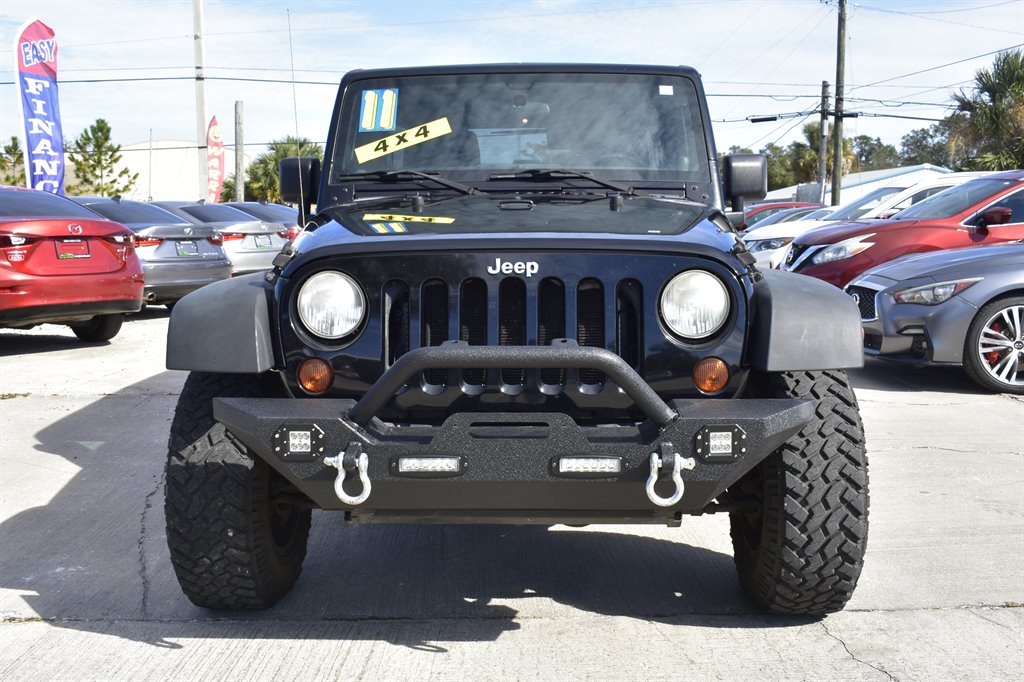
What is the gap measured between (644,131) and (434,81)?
89 cm

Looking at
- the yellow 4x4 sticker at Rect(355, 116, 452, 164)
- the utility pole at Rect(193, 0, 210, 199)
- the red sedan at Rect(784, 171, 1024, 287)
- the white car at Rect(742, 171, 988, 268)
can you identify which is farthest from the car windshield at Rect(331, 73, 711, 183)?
the utility pole at Rect(193, 0, 210, 199)

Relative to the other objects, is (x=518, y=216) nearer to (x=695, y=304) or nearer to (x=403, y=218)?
(x=403, y=218)

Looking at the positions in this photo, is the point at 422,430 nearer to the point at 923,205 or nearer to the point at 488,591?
the point at 488,591

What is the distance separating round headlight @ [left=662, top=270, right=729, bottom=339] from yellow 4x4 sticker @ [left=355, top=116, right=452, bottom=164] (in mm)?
1600

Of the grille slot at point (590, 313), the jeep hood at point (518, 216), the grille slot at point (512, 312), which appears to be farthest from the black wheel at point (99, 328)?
the grille slot at point (590, 313)

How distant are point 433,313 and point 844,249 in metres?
8.06

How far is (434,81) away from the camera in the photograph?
4.55 meters

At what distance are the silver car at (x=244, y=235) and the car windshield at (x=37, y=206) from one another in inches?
153

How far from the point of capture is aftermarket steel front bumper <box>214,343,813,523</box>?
2854 mm

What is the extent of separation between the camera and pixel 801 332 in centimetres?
313

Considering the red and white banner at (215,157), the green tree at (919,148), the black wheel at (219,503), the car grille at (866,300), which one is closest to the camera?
the black wheel at (219,503)

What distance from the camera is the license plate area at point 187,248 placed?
41.2ft

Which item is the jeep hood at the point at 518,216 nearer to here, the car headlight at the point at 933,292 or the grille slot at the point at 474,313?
the grille slot at the point at 474,313

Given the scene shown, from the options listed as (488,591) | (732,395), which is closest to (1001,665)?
(732,395)
